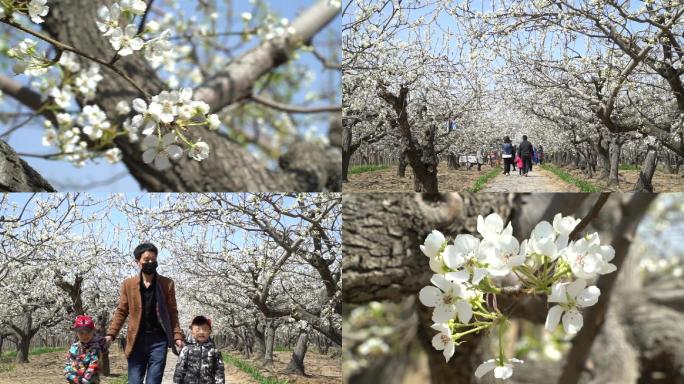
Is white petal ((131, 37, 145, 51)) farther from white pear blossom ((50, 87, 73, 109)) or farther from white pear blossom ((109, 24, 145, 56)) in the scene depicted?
white pear blossom ((50, 87, 73, 109))

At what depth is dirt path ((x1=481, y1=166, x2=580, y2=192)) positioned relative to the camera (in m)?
2.50

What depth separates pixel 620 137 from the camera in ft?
10.0

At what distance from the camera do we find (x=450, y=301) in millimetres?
517

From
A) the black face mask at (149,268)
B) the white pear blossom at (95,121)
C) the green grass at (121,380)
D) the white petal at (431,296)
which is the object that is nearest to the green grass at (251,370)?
the green grass at (121,380)

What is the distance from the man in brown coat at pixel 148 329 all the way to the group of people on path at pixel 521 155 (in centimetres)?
150

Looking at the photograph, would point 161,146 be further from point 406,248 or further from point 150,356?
point 150,356

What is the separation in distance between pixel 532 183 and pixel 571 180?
0.18m

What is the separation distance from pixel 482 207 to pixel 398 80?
1.82 meters

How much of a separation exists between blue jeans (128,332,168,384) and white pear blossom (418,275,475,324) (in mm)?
1600

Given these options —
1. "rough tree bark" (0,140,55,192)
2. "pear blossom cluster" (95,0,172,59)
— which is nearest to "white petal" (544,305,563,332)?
"pear blossom cluster" (95,0,172,59)

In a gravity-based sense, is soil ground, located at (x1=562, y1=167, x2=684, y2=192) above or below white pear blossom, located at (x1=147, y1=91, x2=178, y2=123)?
below

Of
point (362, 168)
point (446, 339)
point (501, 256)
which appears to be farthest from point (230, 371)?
point (501, 256)

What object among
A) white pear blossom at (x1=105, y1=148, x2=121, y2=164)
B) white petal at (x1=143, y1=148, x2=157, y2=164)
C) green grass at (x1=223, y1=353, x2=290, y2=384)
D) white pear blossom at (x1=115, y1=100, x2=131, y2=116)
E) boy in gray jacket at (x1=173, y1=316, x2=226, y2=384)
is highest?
white pear blossom at (x1=115, y1=100, x2=131, y2=116)

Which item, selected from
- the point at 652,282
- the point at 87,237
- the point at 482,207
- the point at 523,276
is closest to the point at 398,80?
the point at 87,237
